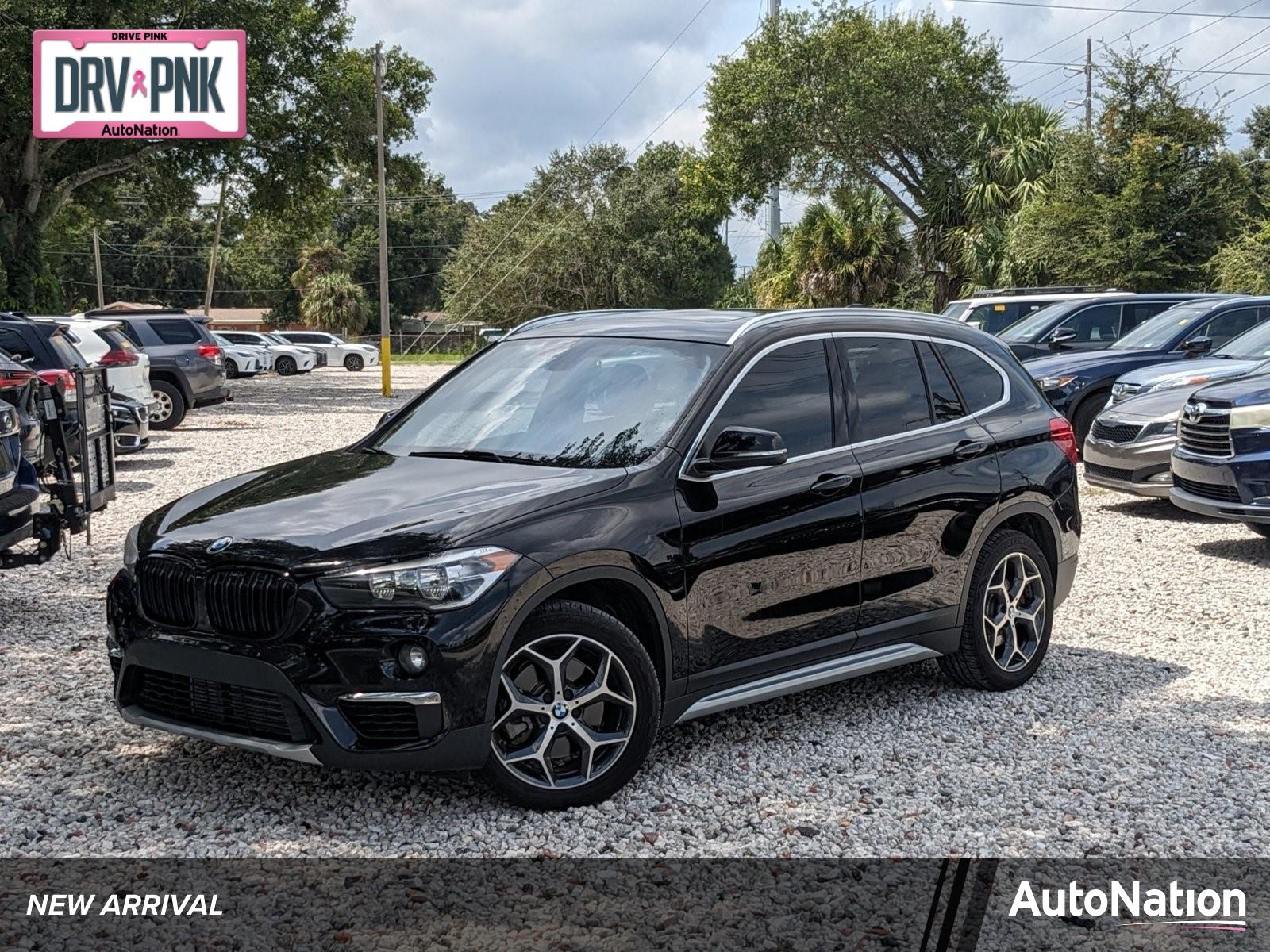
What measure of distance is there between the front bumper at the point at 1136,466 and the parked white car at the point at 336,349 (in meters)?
46.8

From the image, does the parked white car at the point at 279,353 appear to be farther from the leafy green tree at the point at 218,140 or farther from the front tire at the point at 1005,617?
the front tire at the point at 1005,617

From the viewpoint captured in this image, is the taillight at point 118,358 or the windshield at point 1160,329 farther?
the taillight at point 118,358

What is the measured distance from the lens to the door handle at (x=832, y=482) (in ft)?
18.5

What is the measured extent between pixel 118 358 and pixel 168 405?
4.37 meters

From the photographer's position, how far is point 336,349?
57.8 meters

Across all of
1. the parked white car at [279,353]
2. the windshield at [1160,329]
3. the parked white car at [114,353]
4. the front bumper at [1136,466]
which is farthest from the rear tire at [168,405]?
the parked white car at [279,353]

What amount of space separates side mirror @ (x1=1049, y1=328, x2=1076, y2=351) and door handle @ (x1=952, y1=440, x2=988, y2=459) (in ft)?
38.4

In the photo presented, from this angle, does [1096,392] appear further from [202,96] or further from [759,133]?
[759,133]

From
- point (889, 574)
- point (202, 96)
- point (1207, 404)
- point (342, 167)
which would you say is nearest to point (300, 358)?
point (342, 167)

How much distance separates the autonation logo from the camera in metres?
4.08

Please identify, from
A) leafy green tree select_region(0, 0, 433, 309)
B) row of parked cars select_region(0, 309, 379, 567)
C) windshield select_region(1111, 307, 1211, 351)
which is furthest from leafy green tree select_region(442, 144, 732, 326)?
windshield select_region(1111, 307, 1211, 351)

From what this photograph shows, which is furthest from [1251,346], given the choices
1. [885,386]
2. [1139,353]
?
[885,386]

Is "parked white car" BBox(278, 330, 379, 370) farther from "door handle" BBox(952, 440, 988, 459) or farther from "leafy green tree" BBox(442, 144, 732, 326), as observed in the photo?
"door handle" BBox(952, 440, 988, 459)

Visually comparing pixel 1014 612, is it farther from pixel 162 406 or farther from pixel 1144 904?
pixel 162 406
